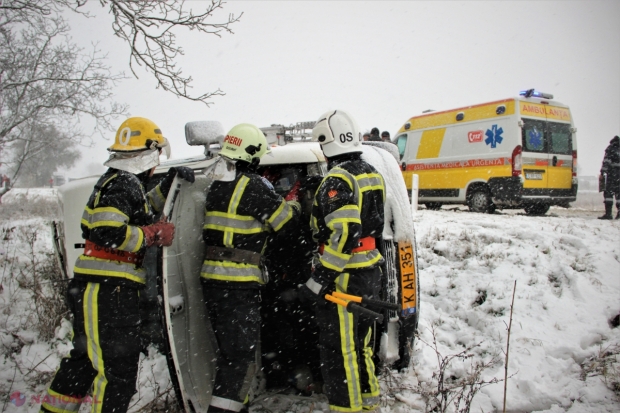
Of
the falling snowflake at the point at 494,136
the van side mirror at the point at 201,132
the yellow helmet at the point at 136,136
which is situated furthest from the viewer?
the falling snowflake at the point at 494,136

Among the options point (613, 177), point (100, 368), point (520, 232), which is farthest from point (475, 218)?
point (100, 368)

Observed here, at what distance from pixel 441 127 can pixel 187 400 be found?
904 cm

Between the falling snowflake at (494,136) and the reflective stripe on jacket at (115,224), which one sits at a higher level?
the falling snowflake at (494,136)

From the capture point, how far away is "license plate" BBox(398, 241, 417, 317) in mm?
3357

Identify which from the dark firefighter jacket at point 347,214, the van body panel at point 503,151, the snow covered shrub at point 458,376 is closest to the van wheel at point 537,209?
the van body panel at point 503,151

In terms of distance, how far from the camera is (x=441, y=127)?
32.9ft

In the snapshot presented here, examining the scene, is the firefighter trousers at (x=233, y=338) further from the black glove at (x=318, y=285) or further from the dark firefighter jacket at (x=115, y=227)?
the dark firefighter jacket at (x=115, y=227)

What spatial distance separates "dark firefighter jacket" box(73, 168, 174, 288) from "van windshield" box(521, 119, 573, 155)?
27.1 ft

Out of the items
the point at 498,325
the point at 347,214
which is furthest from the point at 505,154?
the point at 347,214

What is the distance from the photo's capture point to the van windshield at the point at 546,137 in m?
8.62

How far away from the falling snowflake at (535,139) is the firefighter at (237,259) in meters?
7.54

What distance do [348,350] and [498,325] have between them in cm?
222

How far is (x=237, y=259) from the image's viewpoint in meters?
2.80

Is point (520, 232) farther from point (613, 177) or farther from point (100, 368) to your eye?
point (100, 368)
